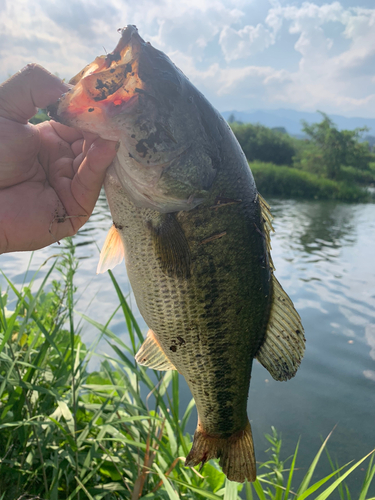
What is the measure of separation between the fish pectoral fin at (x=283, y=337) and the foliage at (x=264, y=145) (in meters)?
58.3

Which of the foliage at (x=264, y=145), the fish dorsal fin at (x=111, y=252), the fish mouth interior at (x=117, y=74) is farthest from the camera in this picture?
the foliage at (x=264, y=145)

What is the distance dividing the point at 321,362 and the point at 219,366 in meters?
6.33

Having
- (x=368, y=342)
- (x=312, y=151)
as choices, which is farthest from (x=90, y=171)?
(x=312, y=151)

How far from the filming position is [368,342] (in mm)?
8406

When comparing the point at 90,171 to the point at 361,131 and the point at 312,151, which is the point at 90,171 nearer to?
the point at 312,151

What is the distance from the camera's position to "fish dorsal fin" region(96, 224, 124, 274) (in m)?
2.02

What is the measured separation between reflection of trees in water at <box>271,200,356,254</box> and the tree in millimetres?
22970

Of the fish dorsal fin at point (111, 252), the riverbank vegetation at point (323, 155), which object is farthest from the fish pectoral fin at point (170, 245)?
the riverbank vegetation at point (323, 155)

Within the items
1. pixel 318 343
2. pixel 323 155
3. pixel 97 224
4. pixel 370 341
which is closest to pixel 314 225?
pixel 97 224

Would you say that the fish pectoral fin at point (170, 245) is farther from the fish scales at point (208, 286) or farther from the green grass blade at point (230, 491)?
the green grass blade at point (230, 491)

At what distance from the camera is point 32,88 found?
1782mm

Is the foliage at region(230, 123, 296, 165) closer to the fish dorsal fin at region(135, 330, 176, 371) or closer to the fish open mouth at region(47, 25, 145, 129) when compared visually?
the fish dorsal fin at region(135, 330, 176, 371)

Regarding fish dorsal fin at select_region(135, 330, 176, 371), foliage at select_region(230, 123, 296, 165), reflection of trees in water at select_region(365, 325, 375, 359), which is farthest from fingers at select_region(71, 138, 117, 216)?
foliage at select_region(230, 123, 296, 165)

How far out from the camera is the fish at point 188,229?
5.39 feet
